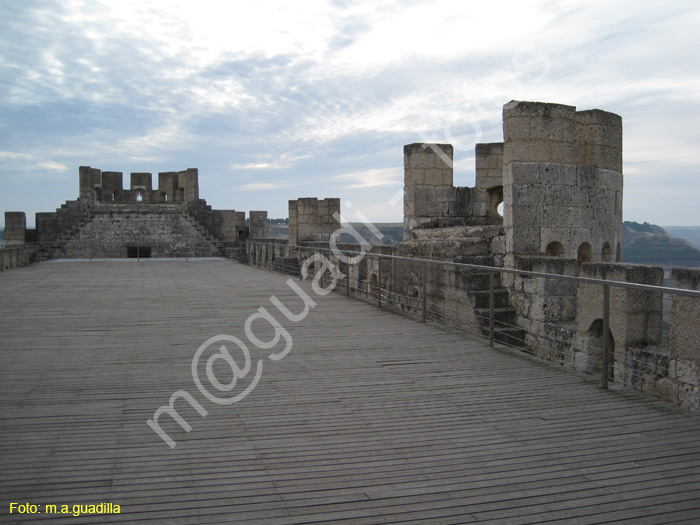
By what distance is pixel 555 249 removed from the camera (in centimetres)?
991

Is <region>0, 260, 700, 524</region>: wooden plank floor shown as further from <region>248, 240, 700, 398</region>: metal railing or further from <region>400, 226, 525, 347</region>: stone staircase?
<region>400, 226, 525, 347</region>: stone staircase

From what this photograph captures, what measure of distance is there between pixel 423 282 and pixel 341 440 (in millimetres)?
4246

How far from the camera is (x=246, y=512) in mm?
2805

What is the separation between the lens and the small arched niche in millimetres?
9836

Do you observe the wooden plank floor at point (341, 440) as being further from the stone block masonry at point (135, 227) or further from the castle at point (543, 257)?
the stone block masonry at point (135, 227)

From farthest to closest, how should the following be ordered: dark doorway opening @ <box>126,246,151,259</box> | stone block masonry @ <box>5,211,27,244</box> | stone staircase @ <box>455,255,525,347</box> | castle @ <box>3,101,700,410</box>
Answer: dark doorway opening @ <box>126,246,151,259</box> < stone block masonry @ <box>5,211,27,244</box> < stone staircase @ <box>455,255,525,347</box> < castle @ <box>3,101,700,410</box>

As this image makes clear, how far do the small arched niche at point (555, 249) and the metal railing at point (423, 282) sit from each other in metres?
0.89

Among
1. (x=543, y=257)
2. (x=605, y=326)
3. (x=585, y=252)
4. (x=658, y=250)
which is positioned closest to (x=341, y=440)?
(x=605, y=326)

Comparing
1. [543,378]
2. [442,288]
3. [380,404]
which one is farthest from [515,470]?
[442,288]

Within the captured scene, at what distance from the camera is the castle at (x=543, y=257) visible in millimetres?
6691

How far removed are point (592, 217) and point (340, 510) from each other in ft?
28.4

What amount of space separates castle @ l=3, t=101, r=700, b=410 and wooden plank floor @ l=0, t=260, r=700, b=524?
1.11m

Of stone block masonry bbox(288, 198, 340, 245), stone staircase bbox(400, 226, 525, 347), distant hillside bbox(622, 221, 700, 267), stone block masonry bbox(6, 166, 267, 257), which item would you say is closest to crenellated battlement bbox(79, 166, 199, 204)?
stone block masonry bbox(6, 166, 267, 257)

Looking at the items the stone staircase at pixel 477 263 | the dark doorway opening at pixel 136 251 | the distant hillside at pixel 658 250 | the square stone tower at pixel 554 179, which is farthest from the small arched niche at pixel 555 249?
the distant hillside at pixel 658 250
